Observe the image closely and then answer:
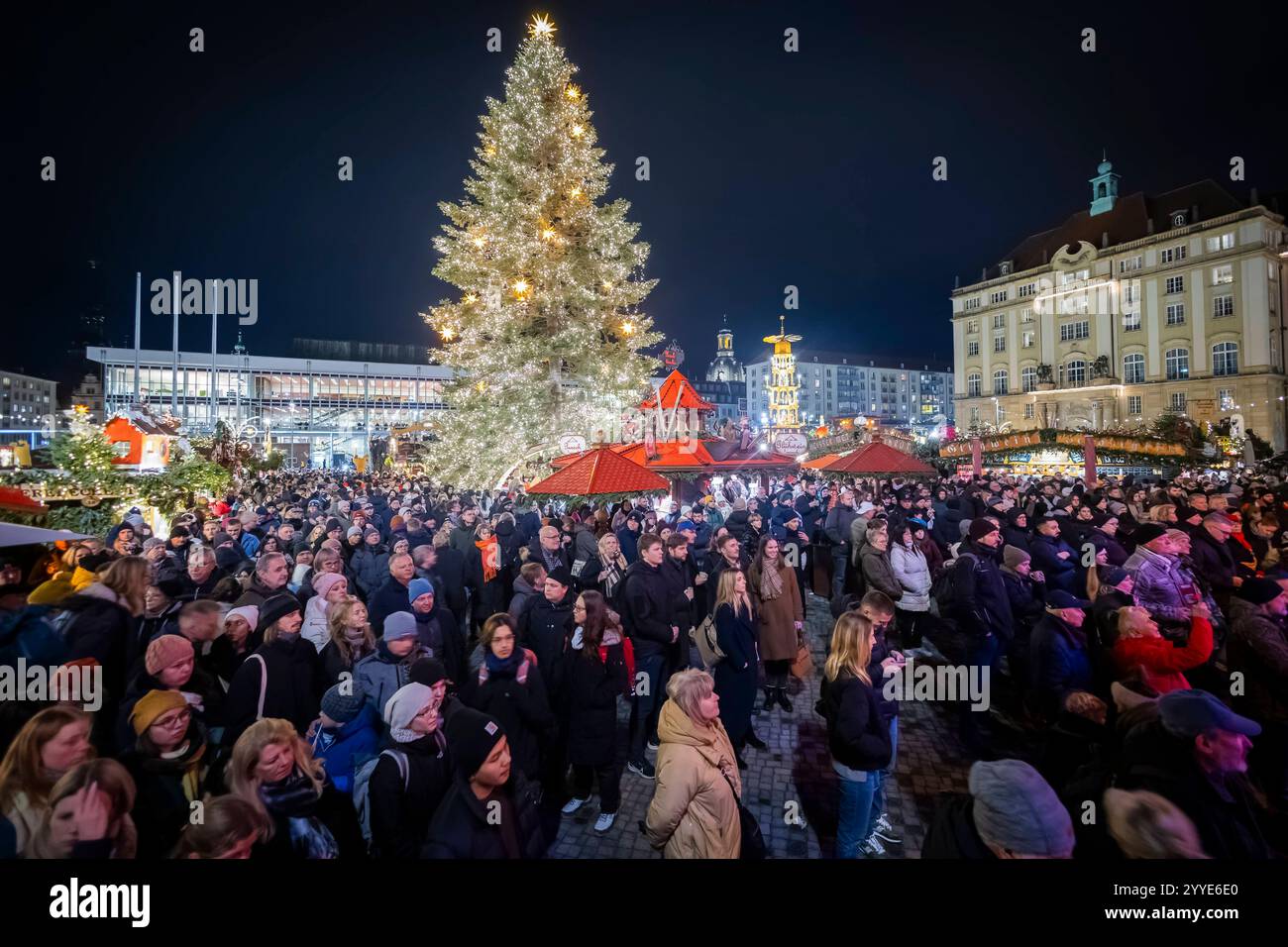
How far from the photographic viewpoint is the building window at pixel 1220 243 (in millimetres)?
41094

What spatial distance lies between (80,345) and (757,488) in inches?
3129

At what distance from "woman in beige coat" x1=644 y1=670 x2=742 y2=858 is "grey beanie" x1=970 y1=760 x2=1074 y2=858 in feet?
3.74

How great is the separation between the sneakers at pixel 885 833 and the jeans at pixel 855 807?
385mm

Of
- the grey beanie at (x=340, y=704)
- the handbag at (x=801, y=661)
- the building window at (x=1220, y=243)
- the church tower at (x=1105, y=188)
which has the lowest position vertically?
the handbag at (x=801, y=661)

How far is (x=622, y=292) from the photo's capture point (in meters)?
15.5

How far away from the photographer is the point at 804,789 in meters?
4.86

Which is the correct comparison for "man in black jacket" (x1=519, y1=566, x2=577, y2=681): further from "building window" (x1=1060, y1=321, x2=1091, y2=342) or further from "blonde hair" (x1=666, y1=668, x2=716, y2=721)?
"building window" (x1=1060, y1=321, x2=1091, y2=342)

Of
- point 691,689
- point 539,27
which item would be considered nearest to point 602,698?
point 691,689

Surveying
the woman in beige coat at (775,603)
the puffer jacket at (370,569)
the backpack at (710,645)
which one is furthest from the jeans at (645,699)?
the puffer jacket at (370,569)

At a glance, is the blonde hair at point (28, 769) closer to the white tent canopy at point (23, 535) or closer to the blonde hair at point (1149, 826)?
the white tent canopy at point (23, 535)

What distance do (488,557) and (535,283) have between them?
29.2 feet

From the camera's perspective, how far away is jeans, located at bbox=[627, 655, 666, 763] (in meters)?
5.22

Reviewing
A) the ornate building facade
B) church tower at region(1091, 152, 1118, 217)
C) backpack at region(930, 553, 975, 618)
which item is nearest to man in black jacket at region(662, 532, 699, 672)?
backpack at region(930, 553, 975, 618)

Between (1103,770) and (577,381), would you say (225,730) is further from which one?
(577,381)
